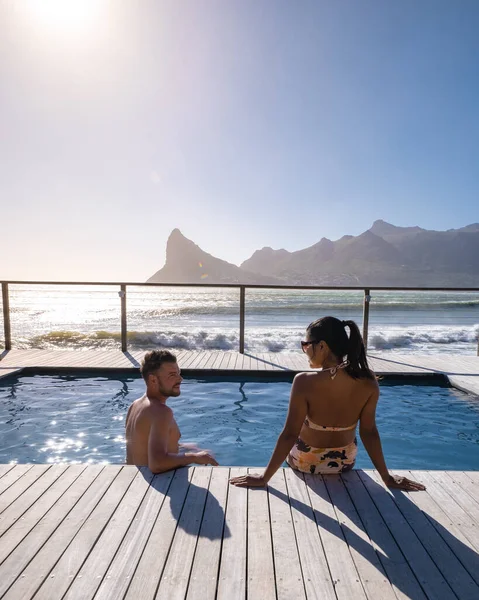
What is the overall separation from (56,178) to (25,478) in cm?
932

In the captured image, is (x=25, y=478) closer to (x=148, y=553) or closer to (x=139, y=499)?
(x=139, y=499)

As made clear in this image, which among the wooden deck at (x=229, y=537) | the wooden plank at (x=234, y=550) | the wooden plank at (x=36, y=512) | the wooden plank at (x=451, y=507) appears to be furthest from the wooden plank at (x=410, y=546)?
the wooden plank at (x=36, y=512)

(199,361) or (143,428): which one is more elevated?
(143,428)

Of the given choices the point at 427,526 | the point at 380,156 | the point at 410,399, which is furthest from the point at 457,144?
the point at 427,526

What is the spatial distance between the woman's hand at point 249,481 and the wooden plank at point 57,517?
0.61 meters

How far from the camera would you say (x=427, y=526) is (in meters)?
1.51

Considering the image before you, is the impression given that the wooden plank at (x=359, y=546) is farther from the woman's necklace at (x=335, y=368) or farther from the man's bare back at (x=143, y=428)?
the man's bare back at (x=143, y=428)

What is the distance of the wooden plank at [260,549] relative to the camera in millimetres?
1154

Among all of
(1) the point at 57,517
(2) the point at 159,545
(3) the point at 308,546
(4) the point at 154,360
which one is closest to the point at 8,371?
(4) the point at 154,360

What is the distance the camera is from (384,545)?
138 centimetres

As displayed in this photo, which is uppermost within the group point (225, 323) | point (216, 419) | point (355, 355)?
point (355, 355)

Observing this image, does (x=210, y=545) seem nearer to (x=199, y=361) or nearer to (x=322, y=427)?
(x=322, y=427)

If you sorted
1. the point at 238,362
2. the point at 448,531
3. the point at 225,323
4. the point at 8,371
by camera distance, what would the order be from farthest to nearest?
1. the point at 225,323
2. the point at 238,362
3. the point at 8,371
4. the point at 448,531

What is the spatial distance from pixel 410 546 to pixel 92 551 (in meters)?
1.13
